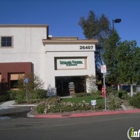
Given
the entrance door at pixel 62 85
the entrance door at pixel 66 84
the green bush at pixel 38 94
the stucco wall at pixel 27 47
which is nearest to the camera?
the green bush at pixel 38 94

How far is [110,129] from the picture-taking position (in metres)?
9.60

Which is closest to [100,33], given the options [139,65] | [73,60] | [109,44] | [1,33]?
[73,60]

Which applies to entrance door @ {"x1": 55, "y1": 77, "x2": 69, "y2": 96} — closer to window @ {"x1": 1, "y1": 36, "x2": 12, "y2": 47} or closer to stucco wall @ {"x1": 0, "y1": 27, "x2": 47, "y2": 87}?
stucco wall @ {"x1": 0, "y1": 27, "x2": 47, "y2": 87}

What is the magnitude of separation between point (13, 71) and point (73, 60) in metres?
8.48

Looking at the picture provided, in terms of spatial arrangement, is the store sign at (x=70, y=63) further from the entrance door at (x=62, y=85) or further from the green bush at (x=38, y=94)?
the green bush at (x=38, y=94)

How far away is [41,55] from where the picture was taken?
3453cm

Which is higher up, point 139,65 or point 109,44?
point 109,44

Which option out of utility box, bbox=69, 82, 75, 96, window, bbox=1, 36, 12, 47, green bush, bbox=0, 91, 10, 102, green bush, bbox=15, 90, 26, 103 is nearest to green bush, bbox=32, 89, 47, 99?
green bush, bbox=15, 90, 26, 103

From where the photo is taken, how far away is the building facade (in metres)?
33.0

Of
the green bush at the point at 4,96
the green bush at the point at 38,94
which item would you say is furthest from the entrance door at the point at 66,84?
the green bush at the point at 4,96

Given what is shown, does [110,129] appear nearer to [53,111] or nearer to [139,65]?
[53,111]

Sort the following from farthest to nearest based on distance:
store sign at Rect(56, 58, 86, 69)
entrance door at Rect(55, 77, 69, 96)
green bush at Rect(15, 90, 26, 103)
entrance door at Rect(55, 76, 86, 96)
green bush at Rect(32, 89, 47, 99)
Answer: entrance door at Rect(55, 77, 69, 96) < entrance door at Rect(55, 76, 86, 96) < store sign at Rect(56, 58, 86, 69) < green bush at Rect(32, 89, 47, 99) < green bush at Rect(15, 90, 26, 103)

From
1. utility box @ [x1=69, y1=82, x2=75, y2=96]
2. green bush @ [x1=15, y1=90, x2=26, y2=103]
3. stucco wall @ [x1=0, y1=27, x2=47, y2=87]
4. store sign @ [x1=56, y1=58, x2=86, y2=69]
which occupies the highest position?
stucco wall @ [x1=0, y1=27, x2=47, y2=87]

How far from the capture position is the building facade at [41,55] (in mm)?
33031
